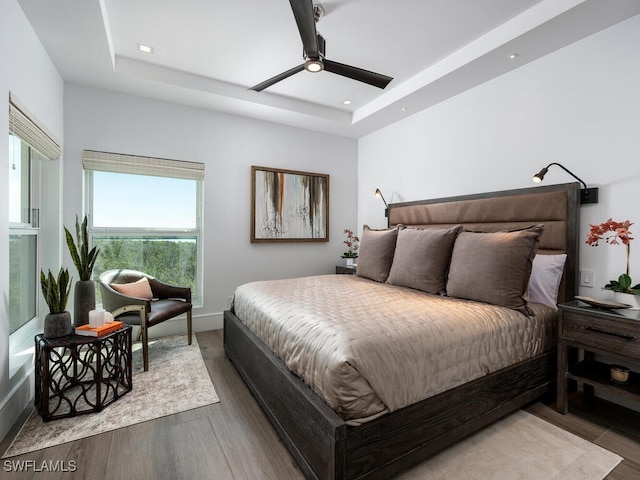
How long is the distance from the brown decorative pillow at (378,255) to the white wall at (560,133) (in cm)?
85

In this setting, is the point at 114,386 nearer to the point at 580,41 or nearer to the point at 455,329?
the point at 455,329

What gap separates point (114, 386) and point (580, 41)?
4.32 metres

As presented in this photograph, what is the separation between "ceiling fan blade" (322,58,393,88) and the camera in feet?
7.20

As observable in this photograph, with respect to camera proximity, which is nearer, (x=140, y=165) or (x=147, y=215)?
(x=140, y=165)

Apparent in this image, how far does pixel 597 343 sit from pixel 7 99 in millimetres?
3793

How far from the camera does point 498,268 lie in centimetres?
219

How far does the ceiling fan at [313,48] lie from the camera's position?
1706mm

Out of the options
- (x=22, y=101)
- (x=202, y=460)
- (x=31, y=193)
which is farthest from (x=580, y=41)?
(x=31, y=193)

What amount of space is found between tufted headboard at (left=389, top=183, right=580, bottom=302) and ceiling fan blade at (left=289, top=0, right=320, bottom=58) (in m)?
2.03

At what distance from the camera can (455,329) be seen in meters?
1.72

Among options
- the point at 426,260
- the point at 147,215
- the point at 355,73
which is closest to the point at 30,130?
the point at 147,215

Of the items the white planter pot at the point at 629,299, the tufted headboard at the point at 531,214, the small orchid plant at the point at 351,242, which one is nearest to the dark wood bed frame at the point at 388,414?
the tufted headboard at the point at 531,214

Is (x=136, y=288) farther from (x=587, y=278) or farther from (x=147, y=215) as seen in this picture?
(x=587, y=278)

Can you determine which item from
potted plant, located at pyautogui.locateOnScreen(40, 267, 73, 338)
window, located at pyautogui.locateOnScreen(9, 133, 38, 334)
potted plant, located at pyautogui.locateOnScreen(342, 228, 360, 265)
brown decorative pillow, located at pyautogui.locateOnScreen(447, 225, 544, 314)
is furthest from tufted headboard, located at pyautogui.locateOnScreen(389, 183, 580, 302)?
window, located at pyautogui.locateOnScreen(9, 133, 38, 334)
